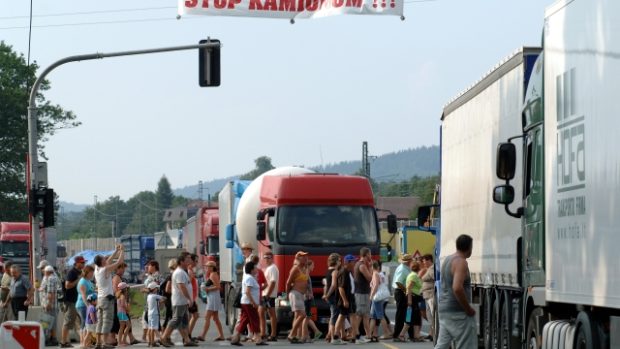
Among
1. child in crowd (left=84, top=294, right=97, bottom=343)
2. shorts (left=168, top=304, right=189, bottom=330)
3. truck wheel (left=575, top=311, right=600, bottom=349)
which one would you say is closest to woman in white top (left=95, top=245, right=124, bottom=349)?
child in crowd (left=84, top=294, right=97, bottom=343)

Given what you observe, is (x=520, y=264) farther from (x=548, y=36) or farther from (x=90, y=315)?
(x=90, y=315)

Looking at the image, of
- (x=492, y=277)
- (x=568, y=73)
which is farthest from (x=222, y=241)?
(x=568, y=73)

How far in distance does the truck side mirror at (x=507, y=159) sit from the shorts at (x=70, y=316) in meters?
13.5

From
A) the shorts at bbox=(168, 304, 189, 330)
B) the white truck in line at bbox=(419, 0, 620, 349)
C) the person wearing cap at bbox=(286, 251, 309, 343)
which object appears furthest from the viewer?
the person wearing cap at bbox=(286, 251, 309, 343)

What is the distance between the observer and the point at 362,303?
2794cm

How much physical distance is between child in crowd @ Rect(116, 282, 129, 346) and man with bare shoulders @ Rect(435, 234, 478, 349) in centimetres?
1302

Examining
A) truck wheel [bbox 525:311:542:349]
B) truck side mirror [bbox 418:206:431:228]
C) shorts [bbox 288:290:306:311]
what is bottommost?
shorts [bbox 288:290:306:311]

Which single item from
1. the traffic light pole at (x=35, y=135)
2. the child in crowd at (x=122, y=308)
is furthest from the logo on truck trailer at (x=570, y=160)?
the traffic light pole at (x=35, y=135)

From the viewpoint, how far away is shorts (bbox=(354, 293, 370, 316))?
27922 millimetres

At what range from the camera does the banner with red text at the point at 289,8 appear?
23.3 m

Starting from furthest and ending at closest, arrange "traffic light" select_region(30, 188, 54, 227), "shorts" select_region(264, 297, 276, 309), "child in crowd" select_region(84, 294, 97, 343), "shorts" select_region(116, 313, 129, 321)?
1. "traffic light" select_region(30, 188, 54, 227)
2. "shorts" select_region(264, 297, 276, 309)
3. "shorts" select_region(116, 313, 129, 321)
4. "child in crowd" select_region(84, 294, 97, 343)

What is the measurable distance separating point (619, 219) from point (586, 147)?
4.35 ft

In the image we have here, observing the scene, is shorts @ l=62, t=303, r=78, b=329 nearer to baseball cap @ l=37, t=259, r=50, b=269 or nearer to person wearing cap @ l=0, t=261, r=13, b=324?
baseball cap @ l=37, t=259, r=50, b=269

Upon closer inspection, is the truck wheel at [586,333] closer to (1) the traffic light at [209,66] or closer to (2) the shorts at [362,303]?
(2) the shorts at [362,303]
